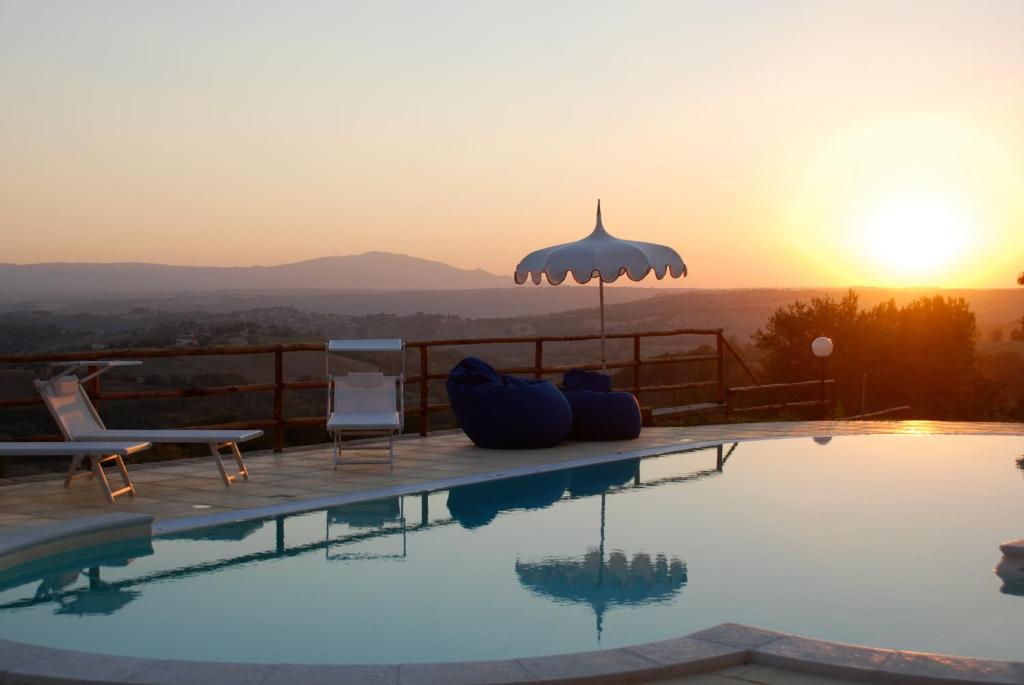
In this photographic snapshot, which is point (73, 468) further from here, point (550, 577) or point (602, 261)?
point (602, 261)

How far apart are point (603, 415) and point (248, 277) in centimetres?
4486

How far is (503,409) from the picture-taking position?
877 centimetres

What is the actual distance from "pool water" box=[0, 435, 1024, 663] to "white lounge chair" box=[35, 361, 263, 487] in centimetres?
105

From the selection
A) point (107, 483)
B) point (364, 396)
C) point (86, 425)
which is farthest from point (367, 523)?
point (364, 396)

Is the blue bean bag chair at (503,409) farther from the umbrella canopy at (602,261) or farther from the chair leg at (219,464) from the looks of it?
the chair leg at (219,464)

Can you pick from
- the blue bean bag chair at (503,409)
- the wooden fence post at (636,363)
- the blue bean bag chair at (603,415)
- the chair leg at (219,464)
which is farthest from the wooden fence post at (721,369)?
the chair leg at (219,464)

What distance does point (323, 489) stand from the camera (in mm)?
6918

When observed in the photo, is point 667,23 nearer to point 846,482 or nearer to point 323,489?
point 846,482

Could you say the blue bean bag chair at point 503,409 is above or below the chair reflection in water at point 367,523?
above

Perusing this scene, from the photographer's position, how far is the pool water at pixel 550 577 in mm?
4082

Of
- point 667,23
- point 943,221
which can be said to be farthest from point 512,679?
point 943,221

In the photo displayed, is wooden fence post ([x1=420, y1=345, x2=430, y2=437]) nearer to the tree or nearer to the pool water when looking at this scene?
the pool water

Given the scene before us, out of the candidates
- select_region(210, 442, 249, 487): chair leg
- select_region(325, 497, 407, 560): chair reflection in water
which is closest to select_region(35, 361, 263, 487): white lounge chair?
select_region(210, 442, 249, 487): chair leg

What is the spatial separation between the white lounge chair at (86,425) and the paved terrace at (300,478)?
0.32m
